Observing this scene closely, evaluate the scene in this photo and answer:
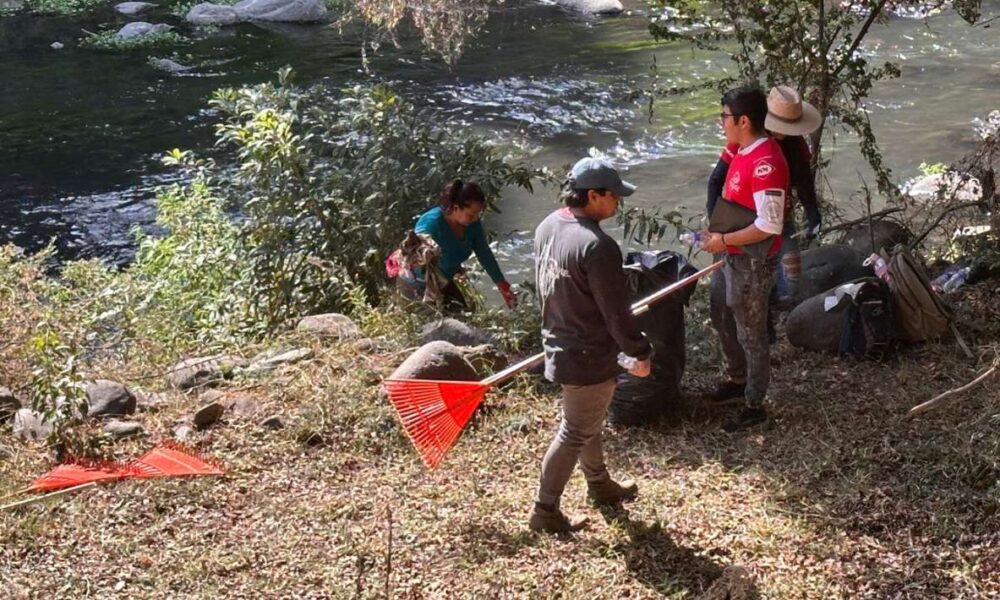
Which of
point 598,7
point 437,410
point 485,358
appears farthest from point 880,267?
point 598,7

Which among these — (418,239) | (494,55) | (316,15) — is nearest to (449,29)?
(494,55)

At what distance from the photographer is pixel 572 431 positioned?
13.1 feet

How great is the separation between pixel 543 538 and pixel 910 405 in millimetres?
1964

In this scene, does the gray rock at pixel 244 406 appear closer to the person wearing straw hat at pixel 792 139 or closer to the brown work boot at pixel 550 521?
the brown work boot at pixel 550 521

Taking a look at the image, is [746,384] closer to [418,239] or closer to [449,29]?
[418,239]

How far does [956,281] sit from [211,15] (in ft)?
52.3

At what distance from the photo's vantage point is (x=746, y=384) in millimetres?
4973

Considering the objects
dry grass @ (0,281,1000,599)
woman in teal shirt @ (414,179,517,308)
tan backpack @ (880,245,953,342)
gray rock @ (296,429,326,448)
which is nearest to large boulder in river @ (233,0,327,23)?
woman in teal shirt @ (414,179,517,308)

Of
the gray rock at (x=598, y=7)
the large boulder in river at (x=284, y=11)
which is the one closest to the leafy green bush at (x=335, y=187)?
the gray rock at (x=598, y=7)

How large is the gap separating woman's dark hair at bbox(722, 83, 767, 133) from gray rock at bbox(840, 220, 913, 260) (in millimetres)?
2604

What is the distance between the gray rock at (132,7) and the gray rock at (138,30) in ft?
5.25

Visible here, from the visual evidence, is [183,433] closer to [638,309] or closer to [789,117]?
[638,309]

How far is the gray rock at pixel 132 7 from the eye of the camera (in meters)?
20.0

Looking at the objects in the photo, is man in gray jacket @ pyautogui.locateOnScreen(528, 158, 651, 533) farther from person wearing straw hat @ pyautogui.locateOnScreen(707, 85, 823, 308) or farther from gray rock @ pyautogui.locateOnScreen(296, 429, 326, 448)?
gray rock @ pyautogui.locateOnScreen(296, 429, 326, 448)
